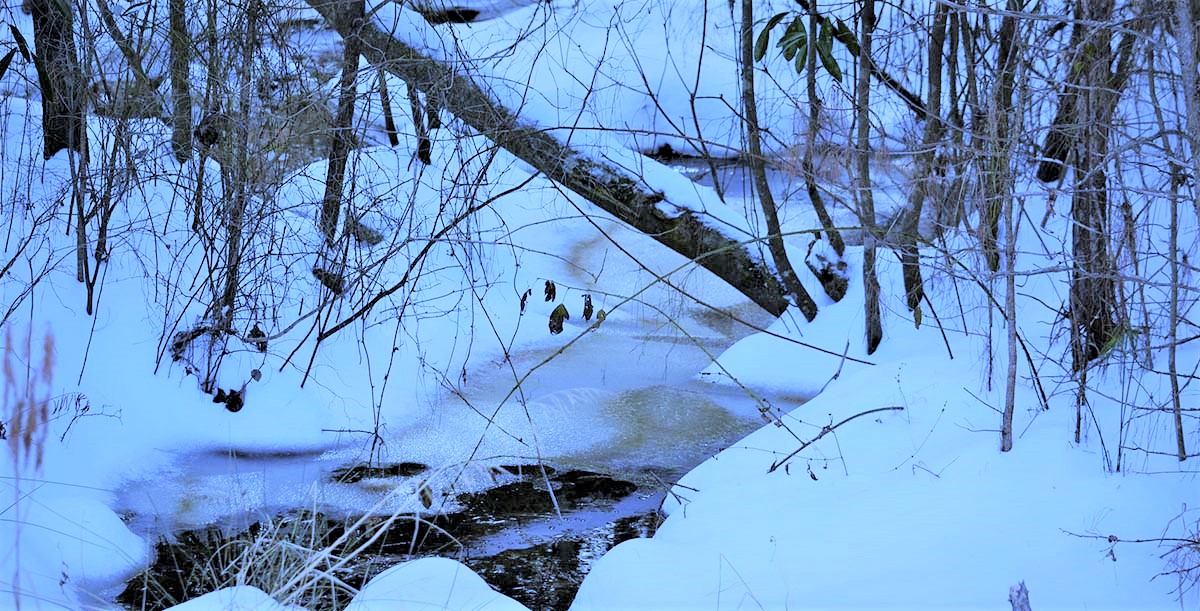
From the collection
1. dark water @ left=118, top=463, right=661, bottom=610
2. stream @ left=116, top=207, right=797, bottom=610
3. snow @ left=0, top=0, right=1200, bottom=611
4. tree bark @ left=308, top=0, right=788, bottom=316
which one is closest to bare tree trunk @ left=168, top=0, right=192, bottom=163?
snow @ left=0, top=0, right=1200, bottom=611

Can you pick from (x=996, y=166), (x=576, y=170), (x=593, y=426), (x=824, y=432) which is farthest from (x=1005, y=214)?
(x=576, y=170)

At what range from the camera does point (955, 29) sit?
4934 mm

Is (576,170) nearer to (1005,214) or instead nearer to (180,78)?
(180,78)

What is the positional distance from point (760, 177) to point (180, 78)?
252cm

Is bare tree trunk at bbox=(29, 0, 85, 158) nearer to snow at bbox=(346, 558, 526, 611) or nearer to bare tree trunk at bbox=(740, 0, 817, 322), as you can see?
snow at bbox=(346, 558, 526, 611)

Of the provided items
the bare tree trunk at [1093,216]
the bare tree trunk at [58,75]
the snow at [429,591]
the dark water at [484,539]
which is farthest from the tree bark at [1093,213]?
the bare tree trunk at [58,75]

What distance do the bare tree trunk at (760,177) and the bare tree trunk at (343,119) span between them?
67.2 inches

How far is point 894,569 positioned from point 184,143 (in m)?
2.99

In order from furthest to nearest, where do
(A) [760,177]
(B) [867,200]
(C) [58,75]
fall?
(A) [760,177] → (B) [867,200] → (C) [58,75]

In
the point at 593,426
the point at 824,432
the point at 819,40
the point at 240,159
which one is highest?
the point at 819,40

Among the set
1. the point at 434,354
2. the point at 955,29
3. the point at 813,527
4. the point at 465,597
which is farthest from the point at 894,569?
the point at 955,29

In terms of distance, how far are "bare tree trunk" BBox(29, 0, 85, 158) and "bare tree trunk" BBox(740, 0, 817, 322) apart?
2.72m

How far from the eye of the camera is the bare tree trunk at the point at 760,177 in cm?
505

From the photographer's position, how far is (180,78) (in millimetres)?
4125
